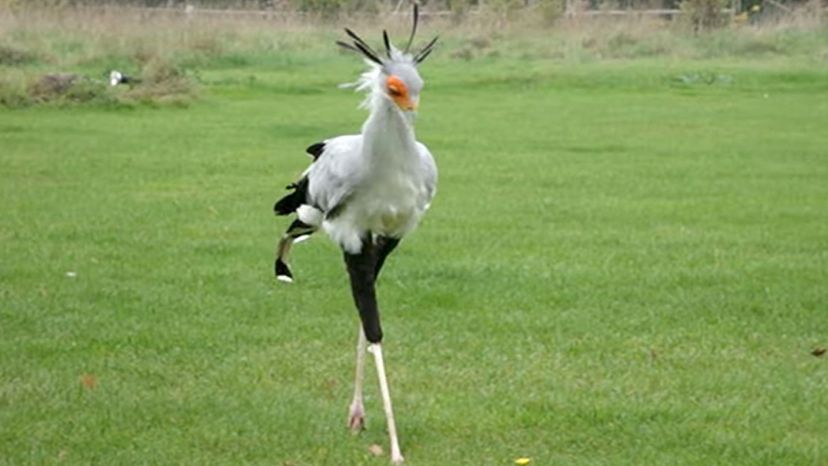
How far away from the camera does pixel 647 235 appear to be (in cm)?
1227

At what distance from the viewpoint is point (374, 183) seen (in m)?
6.46

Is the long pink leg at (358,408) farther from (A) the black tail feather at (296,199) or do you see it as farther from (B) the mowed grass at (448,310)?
(A) the black tail feather at (296,199)

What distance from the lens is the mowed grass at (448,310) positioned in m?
6.93

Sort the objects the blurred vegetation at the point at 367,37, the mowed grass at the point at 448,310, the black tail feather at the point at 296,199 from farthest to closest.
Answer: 1. the blurred vegetation at the point at 367,37
2. the black tail feather at the point at 296,199
3. the mowed grass at the point at 448,310

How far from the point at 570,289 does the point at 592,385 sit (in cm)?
239

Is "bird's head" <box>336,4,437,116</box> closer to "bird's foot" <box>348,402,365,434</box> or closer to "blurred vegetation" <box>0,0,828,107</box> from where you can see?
"bird's foot" <box>348,402,365,434</box>

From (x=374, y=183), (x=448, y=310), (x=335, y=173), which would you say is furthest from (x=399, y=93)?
(x=448, y=310)

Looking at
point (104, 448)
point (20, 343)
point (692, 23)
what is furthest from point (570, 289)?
point (692, 23)

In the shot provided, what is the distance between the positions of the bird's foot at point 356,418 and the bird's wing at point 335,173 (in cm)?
90

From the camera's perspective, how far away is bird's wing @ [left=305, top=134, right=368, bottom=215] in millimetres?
6523

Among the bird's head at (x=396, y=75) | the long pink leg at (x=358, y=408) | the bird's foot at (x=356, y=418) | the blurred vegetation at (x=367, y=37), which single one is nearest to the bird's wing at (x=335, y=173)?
the bird's head at (x=396, y=75)

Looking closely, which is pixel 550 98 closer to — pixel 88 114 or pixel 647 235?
pixel 88 114

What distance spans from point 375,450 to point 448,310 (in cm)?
286

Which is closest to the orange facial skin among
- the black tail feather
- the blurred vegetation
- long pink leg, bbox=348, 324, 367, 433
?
the black tail feather
